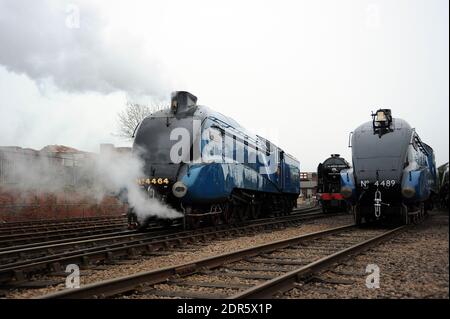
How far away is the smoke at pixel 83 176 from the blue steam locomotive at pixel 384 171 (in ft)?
17.7

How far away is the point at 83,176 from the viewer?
22.9 m

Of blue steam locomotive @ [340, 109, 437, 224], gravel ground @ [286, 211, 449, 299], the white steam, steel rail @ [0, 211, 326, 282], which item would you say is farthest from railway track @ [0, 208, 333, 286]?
blue steam locomotive @ [340, 109, 437, 224]

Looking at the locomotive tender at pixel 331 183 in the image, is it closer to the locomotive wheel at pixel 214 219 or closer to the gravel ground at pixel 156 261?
the locomotive wheel at pixel 214 219

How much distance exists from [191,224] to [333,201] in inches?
503

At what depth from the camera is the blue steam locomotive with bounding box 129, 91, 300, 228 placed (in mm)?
11039

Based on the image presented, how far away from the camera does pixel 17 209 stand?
734 inches

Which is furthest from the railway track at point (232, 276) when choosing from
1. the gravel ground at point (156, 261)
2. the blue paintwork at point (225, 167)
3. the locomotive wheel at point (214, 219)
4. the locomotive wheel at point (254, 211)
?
the locomotive wheel at point (254, 211)

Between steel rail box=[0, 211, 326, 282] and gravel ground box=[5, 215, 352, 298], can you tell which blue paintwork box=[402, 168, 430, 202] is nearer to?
gravel ground box=[5, 215, 352, 298]

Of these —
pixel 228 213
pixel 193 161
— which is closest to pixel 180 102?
pixel 193 161

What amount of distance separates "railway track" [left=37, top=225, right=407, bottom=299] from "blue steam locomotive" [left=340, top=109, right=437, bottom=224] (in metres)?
3.77
